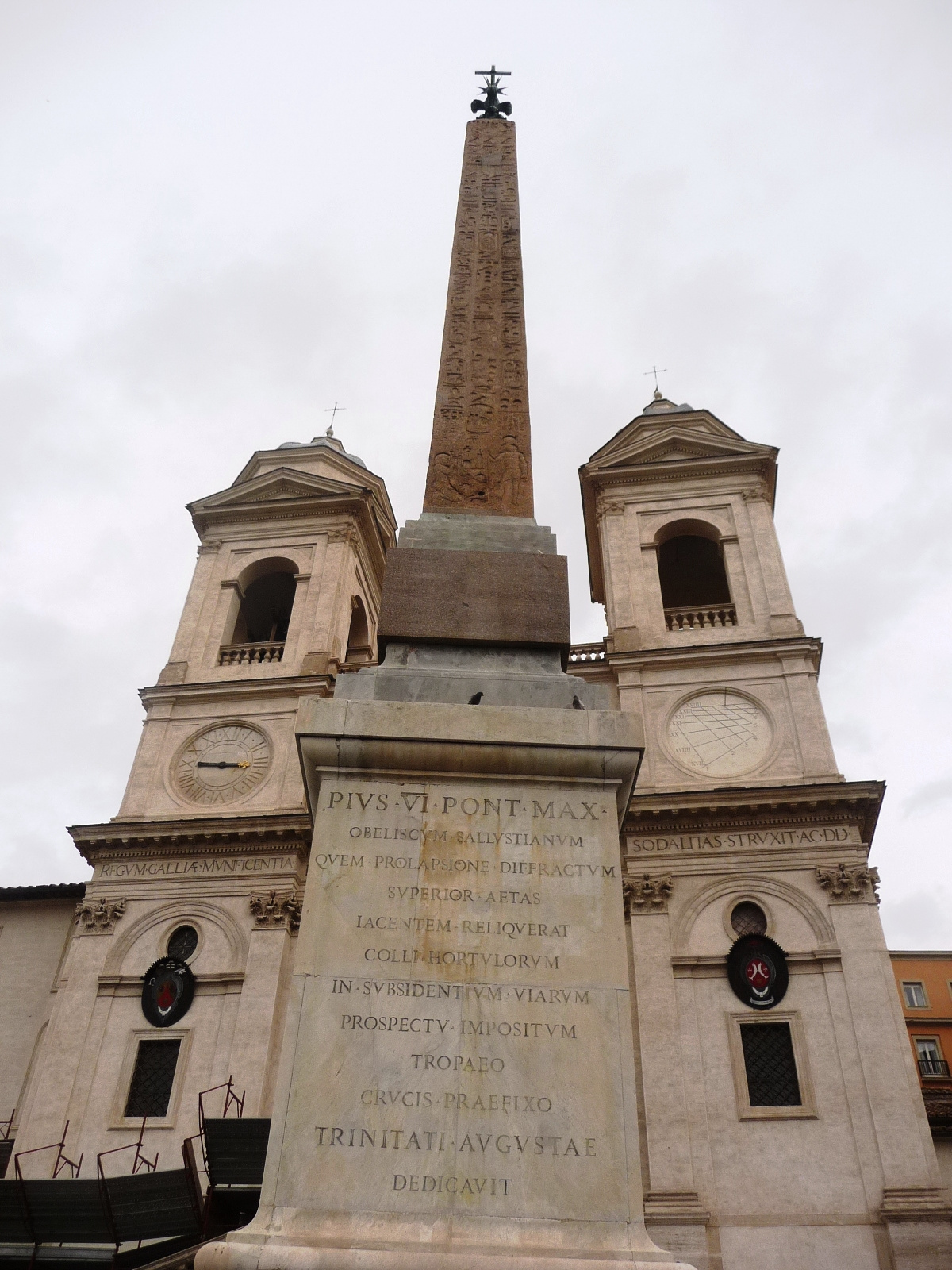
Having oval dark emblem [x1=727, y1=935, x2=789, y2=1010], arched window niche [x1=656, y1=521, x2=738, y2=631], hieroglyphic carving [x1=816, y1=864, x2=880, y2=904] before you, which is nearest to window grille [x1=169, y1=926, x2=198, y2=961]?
oval dark emblem [x1=727, y1=935, x2=789, y2=1010]

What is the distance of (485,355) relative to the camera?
9.95 m

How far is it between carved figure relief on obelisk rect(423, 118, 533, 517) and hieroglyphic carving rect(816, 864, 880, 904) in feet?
40.6

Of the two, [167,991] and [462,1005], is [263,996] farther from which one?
[462,1005]

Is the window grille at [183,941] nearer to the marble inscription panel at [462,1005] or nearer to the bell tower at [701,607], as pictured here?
the bell tower at [701,607]

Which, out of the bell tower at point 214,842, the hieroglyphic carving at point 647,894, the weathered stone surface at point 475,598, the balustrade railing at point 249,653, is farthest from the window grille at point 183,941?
the weathered stone surface at point 475,598

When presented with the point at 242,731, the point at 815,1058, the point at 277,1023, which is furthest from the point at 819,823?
the point at 242,731

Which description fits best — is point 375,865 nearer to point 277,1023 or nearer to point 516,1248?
point 516,1248

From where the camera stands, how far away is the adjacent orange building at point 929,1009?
38438 mm

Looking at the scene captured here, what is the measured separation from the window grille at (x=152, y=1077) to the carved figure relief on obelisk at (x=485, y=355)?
46.0 feet

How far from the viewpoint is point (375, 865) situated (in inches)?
215

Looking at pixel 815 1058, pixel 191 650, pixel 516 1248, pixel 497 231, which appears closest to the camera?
pixel 516 1248

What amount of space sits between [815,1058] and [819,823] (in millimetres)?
4252

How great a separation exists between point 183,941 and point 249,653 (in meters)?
7.26

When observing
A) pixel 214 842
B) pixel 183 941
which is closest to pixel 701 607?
pixel 214 842
